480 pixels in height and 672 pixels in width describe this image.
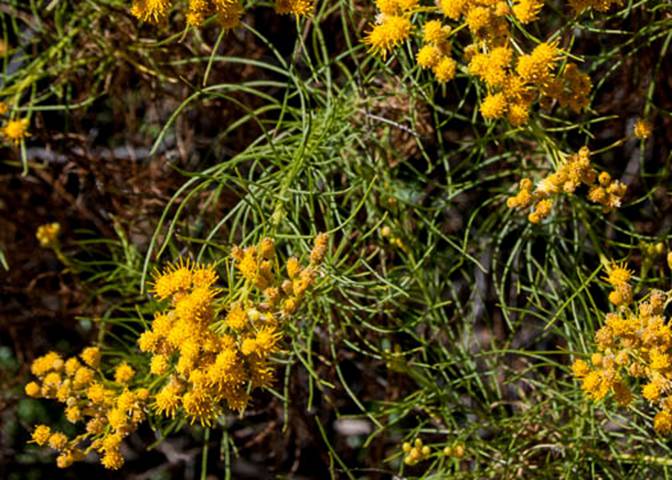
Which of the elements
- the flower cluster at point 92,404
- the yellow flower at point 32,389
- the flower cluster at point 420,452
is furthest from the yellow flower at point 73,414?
the flower cluster at point 420,452

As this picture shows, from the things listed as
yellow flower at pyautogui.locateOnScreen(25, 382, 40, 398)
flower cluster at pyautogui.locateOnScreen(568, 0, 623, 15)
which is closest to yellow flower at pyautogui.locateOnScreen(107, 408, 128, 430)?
yellow flower at pyautogui.locateOnScreen(25, 382, 40, 398)

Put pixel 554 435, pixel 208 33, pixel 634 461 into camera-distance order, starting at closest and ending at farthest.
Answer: pixel 634 461 < pixel 554 435 < pixel 208 33

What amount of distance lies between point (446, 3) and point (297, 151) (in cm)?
43

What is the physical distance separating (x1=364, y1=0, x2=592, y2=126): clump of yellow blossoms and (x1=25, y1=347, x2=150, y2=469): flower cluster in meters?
0.66

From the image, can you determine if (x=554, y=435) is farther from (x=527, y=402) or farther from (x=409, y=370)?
(x=409, y=370)

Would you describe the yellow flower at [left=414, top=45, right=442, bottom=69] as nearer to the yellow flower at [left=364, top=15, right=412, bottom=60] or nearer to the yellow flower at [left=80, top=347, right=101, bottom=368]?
the yellow flower at [left=364, top=15, right=412, bottom=60]

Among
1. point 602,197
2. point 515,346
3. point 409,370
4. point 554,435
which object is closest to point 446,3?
point 602,197

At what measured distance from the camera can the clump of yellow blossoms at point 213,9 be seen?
140cm

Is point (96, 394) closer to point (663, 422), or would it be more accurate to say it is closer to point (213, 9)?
point (213, 9)

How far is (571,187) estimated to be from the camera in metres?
1.46

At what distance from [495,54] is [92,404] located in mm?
830

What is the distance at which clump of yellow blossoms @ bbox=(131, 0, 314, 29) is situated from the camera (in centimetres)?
140

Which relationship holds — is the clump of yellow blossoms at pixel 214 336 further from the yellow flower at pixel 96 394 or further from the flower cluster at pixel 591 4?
the flower cluster at pixel 591 4

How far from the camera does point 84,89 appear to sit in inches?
90.2
